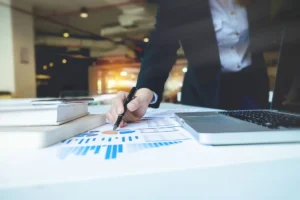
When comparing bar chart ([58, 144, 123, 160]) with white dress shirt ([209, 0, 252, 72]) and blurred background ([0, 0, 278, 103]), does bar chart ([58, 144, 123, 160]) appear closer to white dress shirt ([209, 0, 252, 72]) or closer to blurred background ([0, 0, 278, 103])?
white dress shirt ([209, 0, 252, 72])

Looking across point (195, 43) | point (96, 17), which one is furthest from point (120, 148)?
point (96, 17)

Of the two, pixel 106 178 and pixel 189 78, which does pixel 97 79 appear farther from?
pixel 106 178

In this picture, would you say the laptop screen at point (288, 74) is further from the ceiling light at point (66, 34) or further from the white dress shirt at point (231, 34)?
the ceiling light at point (66, 34)

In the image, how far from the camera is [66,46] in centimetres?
445

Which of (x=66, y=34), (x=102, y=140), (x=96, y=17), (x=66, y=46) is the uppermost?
(x=96, y=17)

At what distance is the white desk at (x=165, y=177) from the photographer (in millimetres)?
204

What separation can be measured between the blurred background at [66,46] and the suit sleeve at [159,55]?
2750mm

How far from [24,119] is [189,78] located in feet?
3.73

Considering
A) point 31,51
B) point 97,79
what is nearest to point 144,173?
point 97,79

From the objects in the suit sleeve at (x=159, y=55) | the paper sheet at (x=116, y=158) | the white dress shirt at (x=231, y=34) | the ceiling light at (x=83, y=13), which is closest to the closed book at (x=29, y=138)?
the paper sheet at (x=116, y=158)

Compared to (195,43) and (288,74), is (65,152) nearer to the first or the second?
(288,74)

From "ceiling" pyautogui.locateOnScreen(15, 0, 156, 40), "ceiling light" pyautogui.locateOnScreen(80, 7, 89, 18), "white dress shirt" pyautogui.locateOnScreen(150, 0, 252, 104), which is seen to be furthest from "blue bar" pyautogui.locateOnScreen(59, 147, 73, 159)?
"ceiling light" pyautogui.locateOnScreen(80, 7, 89, 18)

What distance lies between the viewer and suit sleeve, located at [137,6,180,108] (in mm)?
800

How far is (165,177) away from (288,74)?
0.88m
